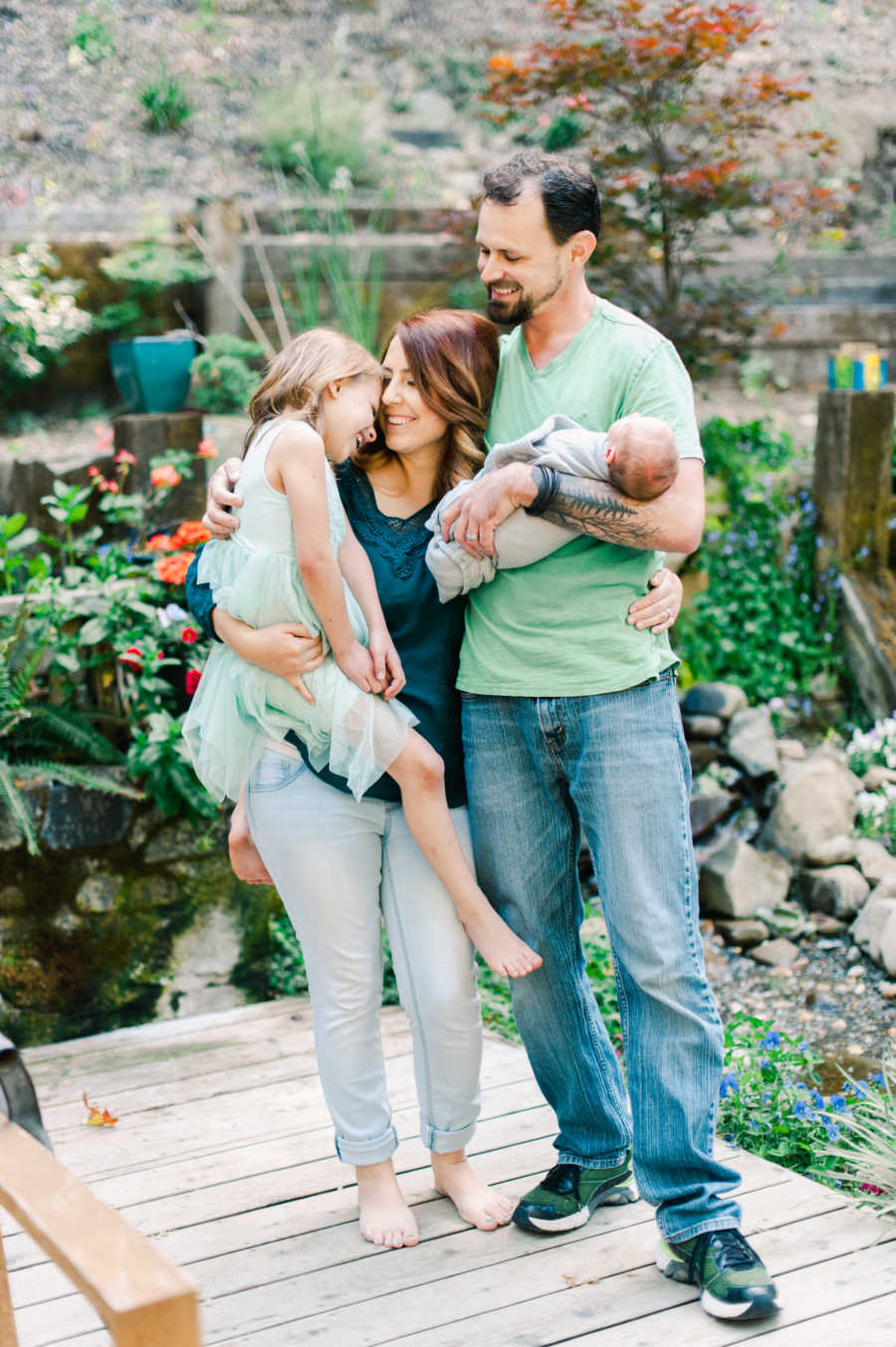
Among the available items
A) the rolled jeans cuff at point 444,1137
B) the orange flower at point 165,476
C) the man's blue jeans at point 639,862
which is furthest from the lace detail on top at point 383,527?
the orange flower at point 165,476

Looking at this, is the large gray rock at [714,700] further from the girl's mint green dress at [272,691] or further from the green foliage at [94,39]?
the green foliage at [94,39]

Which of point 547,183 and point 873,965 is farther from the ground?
point 547,183

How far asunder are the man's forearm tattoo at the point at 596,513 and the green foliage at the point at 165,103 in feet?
27.4

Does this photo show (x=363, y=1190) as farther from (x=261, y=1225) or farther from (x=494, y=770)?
(x=494, y=770)

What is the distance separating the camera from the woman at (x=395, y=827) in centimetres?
208

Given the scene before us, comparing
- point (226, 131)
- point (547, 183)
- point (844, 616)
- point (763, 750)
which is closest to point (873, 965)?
point (763, 750)

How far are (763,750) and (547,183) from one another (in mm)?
2999

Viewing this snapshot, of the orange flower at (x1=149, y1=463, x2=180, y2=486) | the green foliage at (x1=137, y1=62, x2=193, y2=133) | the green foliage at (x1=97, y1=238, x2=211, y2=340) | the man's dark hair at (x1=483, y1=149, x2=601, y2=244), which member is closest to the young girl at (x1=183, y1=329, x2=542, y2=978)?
the man's dark hair at (x1=483, y1=149, x2=601, y2=244)

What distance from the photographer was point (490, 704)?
2100mm

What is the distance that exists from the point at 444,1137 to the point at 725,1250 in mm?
525

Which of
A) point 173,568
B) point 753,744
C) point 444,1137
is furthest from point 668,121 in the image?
point 444,1137

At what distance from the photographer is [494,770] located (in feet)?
6.94

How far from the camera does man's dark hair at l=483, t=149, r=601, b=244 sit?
1973mm

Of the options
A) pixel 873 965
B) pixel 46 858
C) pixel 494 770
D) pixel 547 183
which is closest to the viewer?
pixel 547 183
